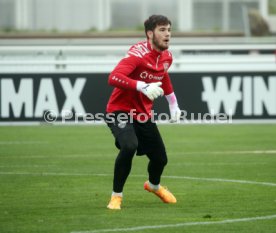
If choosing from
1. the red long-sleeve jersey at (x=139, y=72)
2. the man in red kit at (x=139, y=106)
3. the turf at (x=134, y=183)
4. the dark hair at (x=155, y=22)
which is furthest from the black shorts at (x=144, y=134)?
the dark hair at (x=155, y=22)

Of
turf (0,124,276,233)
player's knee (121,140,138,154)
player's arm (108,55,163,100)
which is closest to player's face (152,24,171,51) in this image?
player's arm (108,55,163,100)

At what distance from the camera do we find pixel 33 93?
23.6 m

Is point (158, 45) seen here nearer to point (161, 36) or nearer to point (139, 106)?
point (161, 36)

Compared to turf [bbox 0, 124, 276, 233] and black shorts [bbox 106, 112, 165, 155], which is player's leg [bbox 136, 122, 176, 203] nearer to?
black shorts [bbox 106, 112, 165, 155]

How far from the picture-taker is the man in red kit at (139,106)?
11406 millimetres

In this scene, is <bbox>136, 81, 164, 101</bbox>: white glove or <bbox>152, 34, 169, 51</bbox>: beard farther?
<bbox>152, 34, 169, 51</bbox>: beard

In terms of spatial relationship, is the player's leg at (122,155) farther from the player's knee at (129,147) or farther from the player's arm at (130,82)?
the player's arm at (130,82)

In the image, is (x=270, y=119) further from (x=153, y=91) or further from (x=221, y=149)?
(x=153, y=91)

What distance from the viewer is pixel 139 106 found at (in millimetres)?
11750

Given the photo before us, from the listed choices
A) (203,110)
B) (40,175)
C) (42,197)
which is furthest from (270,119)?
(42,197)

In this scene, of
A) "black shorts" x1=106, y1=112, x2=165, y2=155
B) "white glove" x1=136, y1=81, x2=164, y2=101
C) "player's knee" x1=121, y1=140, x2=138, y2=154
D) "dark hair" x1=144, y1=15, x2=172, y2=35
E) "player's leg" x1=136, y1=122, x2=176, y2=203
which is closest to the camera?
"white glove" x1=136, y1=81, x2=164, y2=101

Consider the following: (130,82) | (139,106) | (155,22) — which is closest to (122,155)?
(139,106)

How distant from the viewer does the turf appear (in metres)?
10.4

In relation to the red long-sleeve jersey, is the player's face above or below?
above
